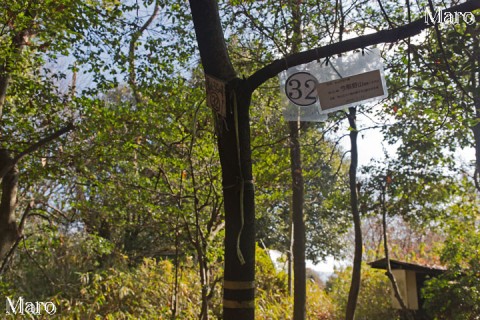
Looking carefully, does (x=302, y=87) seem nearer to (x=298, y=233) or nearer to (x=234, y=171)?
(x=234, y=171)

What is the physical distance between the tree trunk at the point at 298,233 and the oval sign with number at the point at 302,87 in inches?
128

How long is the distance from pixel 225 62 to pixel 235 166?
0.41m

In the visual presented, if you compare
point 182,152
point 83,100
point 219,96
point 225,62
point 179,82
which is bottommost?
point 219,96

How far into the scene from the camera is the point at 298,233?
575 cm

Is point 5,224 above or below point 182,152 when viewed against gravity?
below

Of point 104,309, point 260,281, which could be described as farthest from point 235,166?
point 260,281

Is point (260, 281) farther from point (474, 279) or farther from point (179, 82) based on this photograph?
point (179, 82)

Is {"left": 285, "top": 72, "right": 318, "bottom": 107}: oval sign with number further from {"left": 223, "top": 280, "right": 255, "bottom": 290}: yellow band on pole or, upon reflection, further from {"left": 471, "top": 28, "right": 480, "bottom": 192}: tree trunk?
{"left": 471, "top": 28, "right": 480, "bottom": 192}: tree trunk

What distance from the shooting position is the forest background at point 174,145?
152 inches

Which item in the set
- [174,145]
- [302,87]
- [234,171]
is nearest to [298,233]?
[174,145]

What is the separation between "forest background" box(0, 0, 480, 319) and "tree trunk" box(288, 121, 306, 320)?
119 millimetres

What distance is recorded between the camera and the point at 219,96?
1.71 meters

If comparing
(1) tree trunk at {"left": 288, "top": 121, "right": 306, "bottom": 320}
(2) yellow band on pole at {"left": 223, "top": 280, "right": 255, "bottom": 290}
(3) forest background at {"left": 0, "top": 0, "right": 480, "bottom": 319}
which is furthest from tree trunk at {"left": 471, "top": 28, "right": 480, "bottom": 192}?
(2) yellow band on pole at {"left": 223, "top": 280, "right": 255, "bottom": 290}

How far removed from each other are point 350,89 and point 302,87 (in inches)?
7.6
